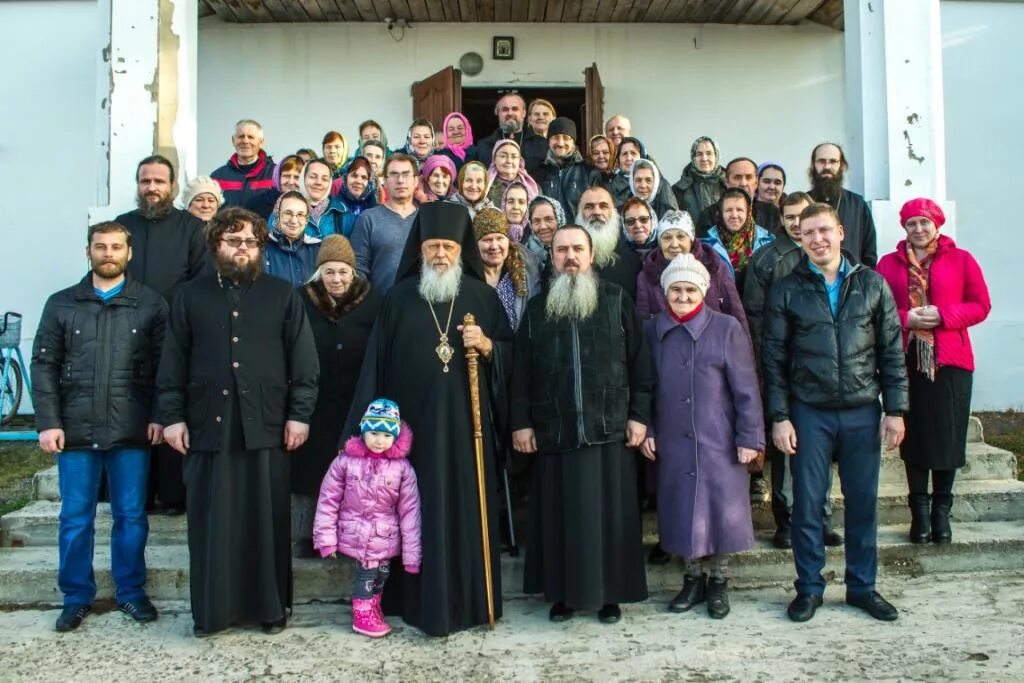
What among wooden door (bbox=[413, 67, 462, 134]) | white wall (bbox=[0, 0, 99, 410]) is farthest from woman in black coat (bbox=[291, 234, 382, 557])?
white wall (bbox=[0, 0, 99, 410])

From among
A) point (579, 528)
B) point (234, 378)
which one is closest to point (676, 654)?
point (579, 528)

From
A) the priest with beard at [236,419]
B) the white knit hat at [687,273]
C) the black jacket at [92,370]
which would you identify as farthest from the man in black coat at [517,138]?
the black jacket at [92,370]

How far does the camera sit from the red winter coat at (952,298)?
4.82 metres

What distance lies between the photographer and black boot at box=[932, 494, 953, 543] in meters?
4.90

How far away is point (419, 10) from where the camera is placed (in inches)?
350

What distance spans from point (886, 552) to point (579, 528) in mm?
1932

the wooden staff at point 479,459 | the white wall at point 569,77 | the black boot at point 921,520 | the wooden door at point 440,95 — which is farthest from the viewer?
the white wall at point 569,77

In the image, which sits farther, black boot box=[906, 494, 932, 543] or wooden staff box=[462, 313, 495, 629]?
black boot box=[906, 494, 932, 543]

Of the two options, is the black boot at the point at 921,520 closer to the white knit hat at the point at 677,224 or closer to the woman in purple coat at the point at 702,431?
the woman in purple coat at the point at 702,431

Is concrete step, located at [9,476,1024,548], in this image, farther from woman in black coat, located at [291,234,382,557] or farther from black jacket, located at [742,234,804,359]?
black jacket, located at [742,234,804,359]

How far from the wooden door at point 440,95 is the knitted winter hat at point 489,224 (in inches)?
158

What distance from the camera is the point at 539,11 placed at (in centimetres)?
891

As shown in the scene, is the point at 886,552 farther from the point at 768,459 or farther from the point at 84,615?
the point at 84,615

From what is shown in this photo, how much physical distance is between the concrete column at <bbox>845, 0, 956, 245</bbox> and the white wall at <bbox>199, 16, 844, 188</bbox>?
2.98 metres
